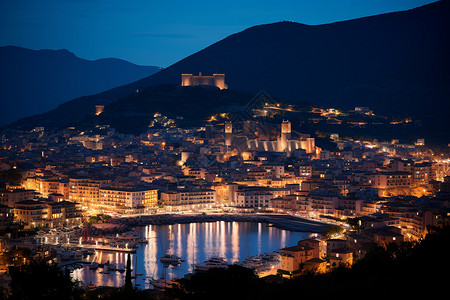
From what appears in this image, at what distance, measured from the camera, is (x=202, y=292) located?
10469 millimetres

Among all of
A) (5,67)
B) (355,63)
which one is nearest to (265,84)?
(355,63)

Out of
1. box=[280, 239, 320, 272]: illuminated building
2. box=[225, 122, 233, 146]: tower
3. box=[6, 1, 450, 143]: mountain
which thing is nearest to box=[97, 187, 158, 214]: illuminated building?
box=[280, 239, 320, 272]: illuminated building

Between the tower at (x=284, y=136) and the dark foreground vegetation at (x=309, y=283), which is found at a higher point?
the tower at (x=284, y=136)

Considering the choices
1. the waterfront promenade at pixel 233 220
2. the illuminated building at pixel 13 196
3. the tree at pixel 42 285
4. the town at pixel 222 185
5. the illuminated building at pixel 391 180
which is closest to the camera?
the tree at pixel 42 285

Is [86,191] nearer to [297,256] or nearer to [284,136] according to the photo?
[297,256]

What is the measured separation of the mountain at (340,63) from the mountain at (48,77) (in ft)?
27.9

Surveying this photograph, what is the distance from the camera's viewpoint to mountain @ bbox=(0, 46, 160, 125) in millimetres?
73062

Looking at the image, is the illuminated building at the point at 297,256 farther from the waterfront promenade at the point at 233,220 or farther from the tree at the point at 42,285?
the tree at the point at 42,285

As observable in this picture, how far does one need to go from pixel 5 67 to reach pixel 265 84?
23509mm

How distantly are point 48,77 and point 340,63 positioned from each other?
30.3 meters

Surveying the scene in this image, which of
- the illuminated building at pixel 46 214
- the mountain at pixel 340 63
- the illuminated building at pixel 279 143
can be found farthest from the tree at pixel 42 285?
the mountain at pixel 340 63

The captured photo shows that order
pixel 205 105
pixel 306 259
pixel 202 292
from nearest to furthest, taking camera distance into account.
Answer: pixel 202 292, pixel 306 259, pixel 205 105

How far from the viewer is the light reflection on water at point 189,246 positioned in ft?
55.6

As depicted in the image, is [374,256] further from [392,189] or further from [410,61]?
[410,61]
